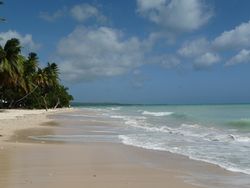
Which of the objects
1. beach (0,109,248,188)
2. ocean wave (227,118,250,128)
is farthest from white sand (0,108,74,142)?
ocean wave (227,118,250,128)

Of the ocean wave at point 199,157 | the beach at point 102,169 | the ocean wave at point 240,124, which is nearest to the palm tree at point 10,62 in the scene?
the ocean wave at point 240,124

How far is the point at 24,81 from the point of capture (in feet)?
201

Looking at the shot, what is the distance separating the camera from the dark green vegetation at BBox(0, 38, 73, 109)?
50.1 meters

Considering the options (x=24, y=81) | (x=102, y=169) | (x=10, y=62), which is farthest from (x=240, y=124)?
(x=24, y=81)

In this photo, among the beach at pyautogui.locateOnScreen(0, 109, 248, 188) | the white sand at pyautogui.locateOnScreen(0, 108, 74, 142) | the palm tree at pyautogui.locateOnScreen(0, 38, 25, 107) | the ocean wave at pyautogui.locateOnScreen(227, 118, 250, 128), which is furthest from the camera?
the palm tree at pyautogui.locateOnScreen(0, 38, 25, 107)

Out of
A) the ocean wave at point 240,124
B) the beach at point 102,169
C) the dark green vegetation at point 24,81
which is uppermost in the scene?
the dark green vegetation at point 24,81

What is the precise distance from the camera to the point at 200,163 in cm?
1164

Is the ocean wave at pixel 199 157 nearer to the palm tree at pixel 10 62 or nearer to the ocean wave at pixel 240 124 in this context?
the ocean wave at pixel 240 124

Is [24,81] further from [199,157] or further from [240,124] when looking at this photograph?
[199,157]

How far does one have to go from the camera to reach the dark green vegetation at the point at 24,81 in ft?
164

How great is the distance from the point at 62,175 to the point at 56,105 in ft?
276

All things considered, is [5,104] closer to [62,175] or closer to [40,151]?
[40,151]

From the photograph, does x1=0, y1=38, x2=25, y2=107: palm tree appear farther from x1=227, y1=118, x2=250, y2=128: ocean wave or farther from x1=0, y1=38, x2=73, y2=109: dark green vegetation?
x1=227, y1=118, x2=250, y2=128: ocean wave

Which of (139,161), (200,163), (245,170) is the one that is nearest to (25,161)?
(139,161)
